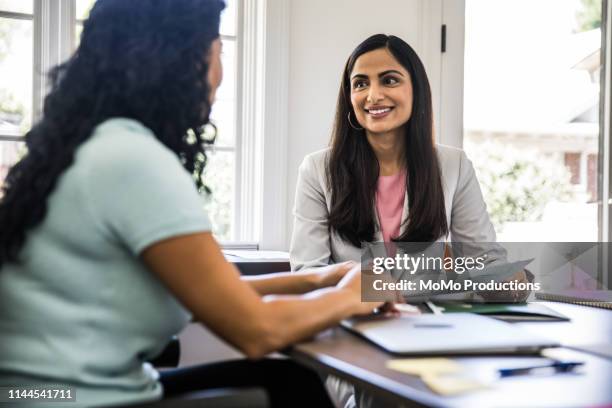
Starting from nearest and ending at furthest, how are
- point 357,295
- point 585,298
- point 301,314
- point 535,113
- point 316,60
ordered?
point 301,314, point 357,295, point 585,298, point 316,60, point 535,113

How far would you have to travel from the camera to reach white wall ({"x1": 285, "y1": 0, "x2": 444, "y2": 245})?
9.91 ft

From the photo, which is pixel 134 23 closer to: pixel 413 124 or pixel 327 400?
pixel 327 400

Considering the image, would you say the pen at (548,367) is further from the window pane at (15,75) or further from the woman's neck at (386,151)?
the window pane at (15,75)

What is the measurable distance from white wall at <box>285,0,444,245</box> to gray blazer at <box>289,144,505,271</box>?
90 centimetres

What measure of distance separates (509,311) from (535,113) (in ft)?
8.09

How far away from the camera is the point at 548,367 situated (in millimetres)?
928

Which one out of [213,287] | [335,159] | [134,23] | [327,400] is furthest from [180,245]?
[335,159]

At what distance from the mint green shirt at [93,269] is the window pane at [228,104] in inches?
83.1

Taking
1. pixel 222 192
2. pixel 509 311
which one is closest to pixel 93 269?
pixel 509 311

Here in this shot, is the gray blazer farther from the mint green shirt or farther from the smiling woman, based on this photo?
the mint green shirt

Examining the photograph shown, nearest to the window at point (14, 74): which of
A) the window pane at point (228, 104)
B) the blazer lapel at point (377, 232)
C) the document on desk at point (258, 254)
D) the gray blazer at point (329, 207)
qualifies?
the window pane at point (228, 104)

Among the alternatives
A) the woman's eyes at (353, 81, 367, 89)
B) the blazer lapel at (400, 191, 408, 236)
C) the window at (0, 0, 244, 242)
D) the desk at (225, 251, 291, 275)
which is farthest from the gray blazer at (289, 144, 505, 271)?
the window at (0, 0, 244, 242)

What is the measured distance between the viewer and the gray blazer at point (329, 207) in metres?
1.98

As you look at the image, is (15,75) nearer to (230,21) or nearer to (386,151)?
(230,21)
